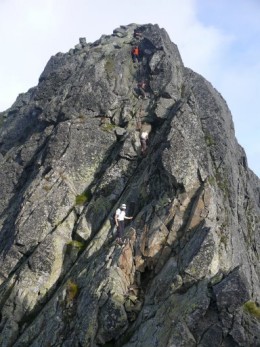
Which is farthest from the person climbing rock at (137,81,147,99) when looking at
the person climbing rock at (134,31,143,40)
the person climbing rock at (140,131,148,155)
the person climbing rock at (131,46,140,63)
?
the person climbing rock at (134,31,143,40)

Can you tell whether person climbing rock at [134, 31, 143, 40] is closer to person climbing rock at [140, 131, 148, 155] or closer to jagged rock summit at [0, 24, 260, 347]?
jagged rock summit at [0, 24, 260, 347]

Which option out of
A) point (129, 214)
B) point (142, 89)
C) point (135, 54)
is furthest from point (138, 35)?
point (129, 214)

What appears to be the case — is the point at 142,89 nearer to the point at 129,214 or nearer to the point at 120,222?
the point at 129,214

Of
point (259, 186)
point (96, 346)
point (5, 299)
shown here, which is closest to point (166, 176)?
point (96, 346)

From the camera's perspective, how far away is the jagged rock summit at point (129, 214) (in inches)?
1249

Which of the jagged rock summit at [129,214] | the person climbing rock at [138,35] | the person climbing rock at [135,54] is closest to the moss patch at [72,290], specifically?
the jagged rock summit at [129,214]

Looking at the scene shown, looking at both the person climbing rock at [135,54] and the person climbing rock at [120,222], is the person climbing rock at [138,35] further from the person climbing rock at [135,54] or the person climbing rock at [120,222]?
the person climbing rock at [120,222]

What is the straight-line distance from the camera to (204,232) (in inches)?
1341

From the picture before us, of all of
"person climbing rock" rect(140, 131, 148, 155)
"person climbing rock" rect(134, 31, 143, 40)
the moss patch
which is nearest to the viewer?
the moss patch

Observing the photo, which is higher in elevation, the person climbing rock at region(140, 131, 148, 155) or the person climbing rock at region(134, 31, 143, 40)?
the person climbing rock at region(134, 31, 143, 40)

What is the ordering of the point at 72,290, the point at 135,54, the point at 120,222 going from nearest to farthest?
the point at 72,290
the point at 120,222
the point at 135,54

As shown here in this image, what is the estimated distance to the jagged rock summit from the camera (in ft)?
104

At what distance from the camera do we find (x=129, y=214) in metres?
41.2

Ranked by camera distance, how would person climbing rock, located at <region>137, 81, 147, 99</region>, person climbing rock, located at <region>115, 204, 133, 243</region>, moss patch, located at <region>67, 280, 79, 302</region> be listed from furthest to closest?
person climbing rock, located at <region>137, 81, 147, 99</region>, person climbing rock, located at <region>115, 204, 133, 243</region>, moss patch, located at <region>67, 280, 79, 302</region>
